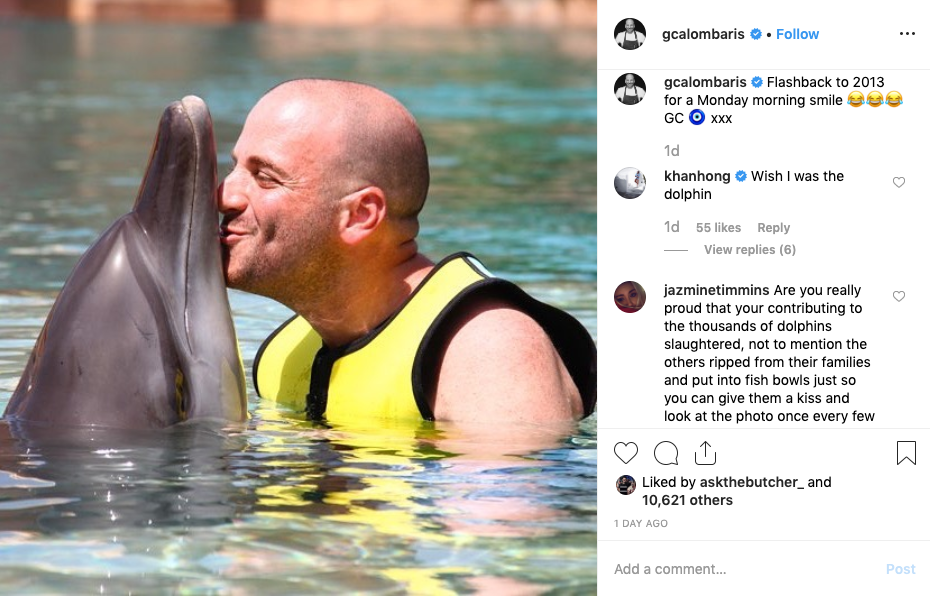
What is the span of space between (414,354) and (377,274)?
0.32m

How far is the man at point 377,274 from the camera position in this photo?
527 cm

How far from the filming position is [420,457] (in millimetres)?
5191
